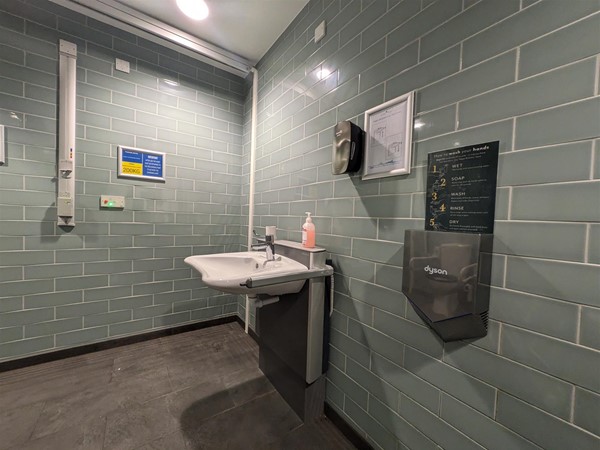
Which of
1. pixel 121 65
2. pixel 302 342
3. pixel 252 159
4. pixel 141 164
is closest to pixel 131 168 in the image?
pixel 141 164

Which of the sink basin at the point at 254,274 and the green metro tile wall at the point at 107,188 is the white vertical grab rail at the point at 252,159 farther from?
the sink basin at the point at 254,274

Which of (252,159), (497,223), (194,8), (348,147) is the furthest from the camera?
(252,159)

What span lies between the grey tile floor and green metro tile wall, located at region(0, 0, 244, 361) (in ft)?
1.10

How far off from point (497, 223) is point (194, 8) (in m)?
2.31

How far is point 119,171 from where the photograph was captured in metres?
1.96

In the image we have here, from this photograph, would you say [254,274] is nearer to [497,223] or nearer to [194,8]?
[497,223]

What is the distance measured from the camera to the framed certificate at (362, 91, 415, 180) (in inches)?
39.6

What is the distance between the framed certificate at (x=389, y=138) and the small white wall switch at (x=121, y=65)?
211cm

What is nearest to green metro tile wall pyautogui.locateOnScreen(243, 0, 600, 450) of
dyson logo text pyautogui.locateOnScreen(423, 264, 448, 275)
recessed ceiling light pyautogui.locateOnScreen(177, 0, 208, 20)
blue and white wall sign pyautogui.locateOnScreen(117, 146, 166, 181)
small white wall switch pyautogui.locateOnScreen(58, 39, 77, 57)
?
dyson logo text pyautogui.locateOnScreen(423, 264, 448, 275)

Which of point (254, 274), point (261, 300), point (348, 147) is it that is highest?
point (348, 147)

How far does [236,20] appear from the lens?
179cm

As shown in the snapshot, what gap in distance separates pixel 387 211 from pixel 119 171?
85.4 inches

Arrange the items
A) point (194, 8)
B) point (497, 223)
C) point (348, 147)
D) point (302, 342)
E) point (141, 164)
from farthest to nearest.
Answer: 1. point (141, 164)
2. point (194, 8)
3. point (302, 342)
4. point (348, 147)
5. point (497, 223)

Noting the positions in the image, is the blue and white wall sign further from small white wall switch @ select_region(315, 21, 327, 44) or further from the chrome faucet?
small white wall switch @ select_region(315, 21, 327, 44)
